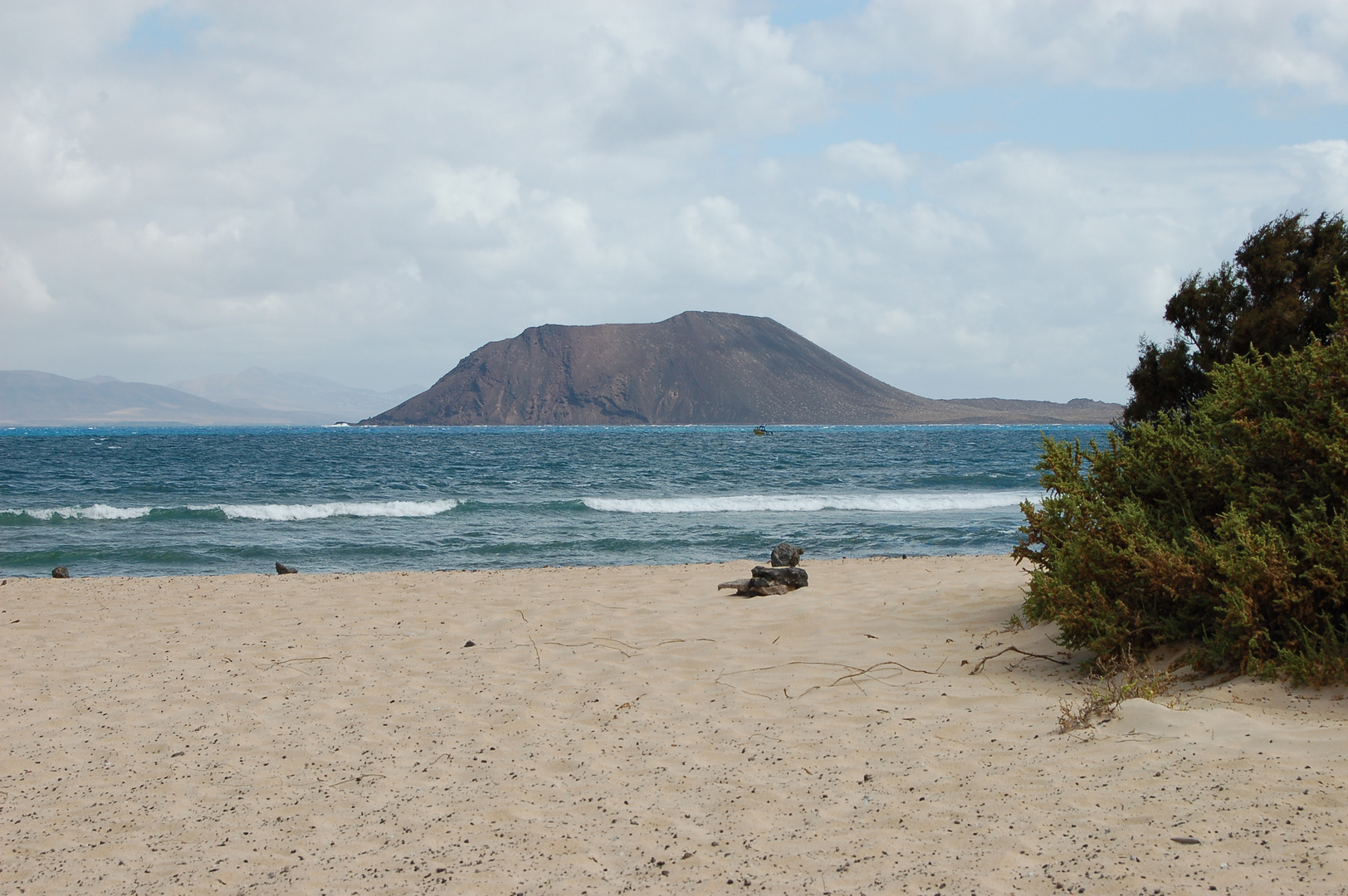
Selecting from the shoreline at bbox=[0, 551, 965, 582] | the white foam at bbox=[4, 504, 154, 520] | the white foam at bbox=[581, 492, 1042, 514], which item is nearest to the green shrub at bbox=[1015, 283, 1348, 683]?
the shoreline at bbox=[0, 551, 965, 582]

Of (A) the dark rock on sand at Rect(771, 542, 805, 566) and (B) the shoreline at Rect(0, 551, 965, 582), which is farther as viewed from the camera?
(B) the shoreline at Rect(0, 551, 965, 582)

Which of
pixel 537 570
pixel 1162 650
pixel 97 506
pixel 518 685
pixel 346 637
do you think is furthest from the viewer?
pixel 97 506

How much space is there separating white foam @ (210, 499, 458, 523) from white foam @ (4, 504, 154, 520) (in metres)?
1.46

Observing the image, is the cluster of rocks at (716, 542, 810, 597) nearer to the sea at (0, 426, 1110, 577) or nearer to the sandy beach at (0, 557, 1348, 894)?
the sandy beach at (0, 557, 1348, 894)

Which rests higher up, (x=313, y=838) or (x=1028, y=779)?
(x=1028, y=779)

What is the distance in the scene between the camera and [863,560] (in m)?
12.5

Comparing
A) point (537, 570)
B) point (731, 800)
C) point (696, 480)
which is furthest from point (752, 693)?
point (696, 480)

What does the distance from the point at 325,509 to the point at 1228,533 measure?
870 inches

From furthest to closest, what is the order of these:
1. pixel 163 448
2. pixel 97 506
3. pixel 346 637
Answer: pixel 163 448
pixel 97 506
pixel 346 637

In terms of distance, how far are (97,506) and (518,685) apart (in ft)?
70.5

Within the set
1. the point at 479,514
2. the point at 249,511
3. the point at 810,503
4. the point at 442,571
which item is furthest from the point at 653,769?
the point at 249,511

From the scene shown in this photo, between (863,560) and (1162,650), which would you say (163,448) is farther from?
(1162,650)

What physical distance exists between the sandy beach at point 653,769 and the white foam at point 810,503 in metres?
15.4

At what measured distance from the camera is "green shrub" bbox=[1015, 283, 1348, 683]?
14.6 feet
